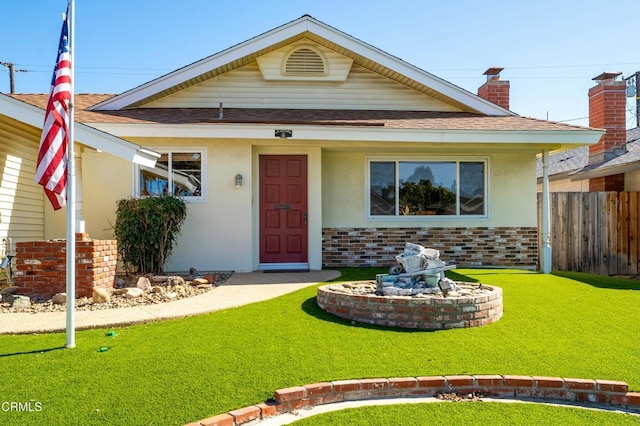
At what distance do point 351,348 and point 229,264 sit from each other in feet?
17.4

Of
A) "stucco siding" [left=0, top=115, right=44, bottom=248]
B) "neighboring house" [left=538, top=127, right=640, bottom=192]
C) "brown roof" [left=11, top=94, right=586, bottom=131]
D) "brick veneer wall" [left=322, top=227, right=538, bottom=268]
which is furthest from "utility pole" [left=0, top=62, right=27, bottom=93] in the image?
"neighboring house" [left=538, top=127, right=640, bottom=192]

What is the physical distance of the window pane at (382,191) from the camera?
35.1ft

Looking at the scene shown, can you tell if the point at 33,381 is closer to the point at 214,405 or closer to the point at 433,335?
the point at 214,405

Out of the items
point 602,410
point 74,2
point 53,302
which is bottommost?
point 602,410

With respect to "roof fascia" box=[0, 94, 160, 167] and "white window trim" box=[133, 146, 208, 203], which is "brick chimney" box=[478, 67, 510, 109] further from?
"roof fascia" box=[0, 94, 160, 167]

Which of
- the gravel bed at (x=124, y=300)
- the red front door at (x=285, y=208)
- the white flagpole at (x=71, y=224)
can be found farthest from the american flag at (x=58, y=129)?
the red front door at (x=285, y=208)

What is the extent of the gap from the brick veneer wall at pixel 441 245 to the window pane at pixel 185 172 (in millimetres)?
2986

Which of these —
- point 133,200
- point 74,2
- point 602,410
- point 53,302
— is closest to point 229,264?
point 133,200

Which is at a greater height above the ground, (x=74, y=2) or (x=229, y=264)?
(x=74, y=2)

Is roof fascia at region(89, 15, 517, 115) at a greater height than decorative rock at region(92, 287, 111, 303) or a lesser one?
greater

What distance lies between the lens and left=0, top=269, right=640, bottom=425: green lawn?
137 inches

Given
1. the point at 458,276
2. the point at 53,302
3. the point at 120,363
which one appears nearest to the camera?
the point at 120,363

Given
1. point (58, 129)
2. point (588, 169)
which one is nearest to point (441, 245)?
point (588, 169)

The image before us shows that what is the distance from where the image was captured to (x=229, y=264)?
31.1 feet
